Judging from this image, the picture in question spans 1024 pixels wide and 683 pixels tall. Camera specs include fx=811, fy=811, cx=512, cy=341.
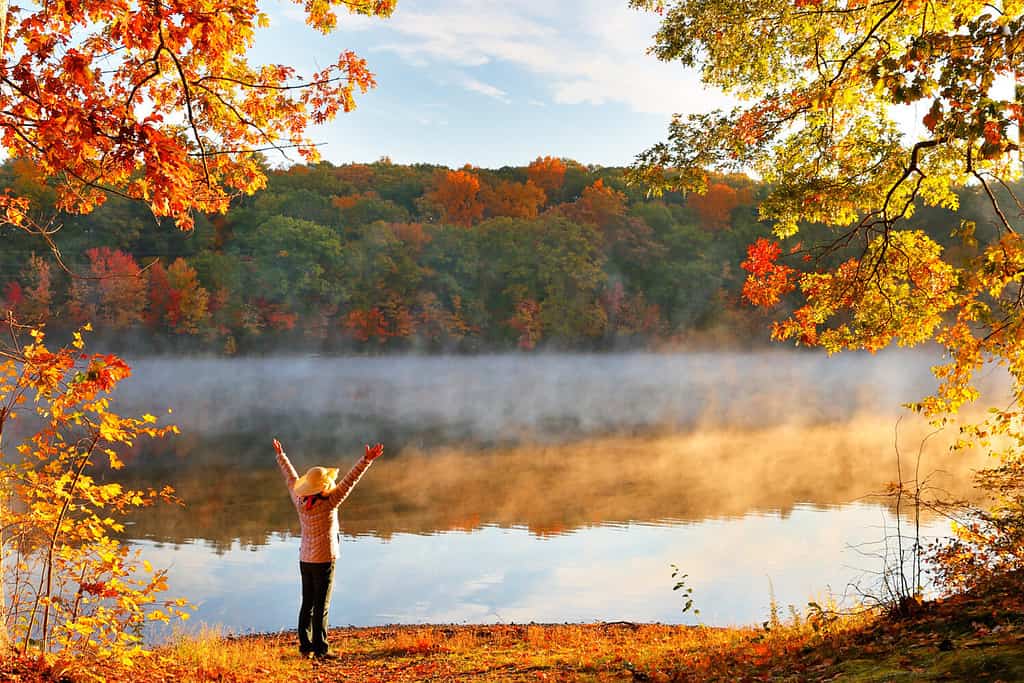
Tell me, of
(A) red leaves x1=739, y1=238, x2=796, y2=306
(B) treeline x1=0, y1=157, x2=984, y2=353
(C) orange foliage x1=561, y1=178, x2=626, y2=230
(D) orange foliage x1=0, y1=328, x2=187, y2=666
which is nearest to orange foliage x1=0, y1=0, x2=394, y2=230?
(D) orange foliage x1=0, y1=328, x2=187, y2=666

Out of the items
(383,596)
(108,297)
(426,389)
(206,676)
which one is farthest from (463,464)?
(108,297)

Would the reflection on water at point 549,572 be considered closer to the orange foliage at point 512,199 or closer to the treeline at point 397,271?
the treeline at point 397,271

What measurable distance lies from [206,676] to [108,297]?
5458 cm

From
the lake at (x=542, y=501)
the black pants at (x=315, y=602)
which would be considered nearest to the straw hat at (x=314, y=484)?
the black pants at (x=315, y=602)

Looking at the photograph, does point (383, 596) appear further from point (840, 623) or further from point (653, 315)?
point (653, 315)

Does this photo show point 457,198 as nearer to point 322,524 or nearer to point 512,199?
point 512,199

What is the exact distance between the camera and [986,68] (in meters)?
5.45

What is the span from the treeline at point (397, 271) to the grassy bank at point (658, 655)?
47878mm

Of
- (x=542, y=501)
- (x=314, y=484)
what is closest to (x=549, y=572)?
(x=542, y=501)

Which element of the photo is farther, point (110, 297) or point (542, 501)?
point (110, 297)

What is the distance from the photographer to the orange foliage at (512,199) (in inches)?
2751

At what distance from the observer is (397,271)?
58.3 m

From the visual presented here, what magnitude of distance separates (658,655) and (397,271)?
52727 mm

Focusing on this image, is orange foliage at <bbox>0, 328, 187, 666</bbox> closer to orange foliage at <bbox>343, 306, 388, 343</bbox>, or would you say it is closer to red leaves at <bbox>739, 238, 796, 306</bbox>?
red leaves at <bbox>739, 238, 796, 306</bbox>
